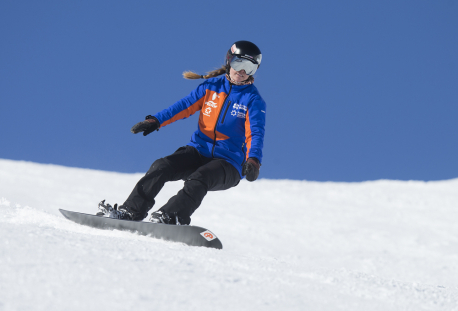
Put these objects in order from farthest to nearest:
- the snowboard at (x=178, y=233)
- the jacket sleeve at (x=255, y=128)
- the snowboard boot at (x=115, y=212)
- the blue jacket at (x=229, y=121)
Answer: the blue jacket at (x=229, y=121), the jacket sleeve at (x=255, y=128), the snowboard boot at (x=115, y=212), the snowboard at (x=178, y=233)

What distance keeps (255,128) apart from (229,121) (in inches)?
10.6

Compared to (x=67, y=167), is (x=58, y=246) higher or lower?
lower

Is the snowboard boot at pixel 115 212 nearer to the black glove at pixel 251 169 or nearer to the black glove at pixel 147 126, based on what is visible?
the black glove at pixel 147 126

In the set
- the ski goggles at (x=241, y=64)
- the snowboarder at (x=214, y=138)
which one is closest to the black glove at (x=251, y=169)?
the snowboarder at (x=214, y=138)

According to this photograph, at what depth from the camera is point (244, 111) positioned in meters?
3.96

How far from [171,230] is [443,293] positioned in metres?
1.81

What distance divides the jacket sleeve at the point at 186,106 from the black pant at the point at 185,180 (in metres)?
0.39

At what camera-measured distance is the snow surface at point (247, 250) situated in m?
1.71

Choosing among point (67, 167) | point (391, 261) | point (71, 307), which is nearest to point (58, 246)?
point (71, 307)

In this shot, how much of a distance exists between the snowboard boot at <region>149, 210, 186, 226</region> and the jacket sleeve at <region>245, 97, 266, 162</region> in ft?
2.63

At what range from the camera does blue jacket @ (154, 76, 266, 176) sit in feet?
12.9

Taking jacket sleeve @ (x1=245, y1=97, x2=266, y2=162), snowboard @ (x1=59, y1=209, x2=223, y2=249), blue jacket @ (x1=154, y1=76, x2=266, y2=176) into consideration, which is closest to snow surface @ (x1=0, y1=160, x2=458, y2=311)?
snowboard @ (x1=59, y1=209, x2=223, y2=249)

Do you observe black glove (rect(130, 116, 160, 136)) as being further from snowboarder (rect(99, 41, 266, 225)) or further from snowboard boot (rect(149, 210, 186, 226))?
snowboard boot (rect(149, 210, 186, 226))

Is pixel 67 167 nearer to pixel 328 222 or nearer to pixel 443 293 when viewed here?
pixel 328 222
